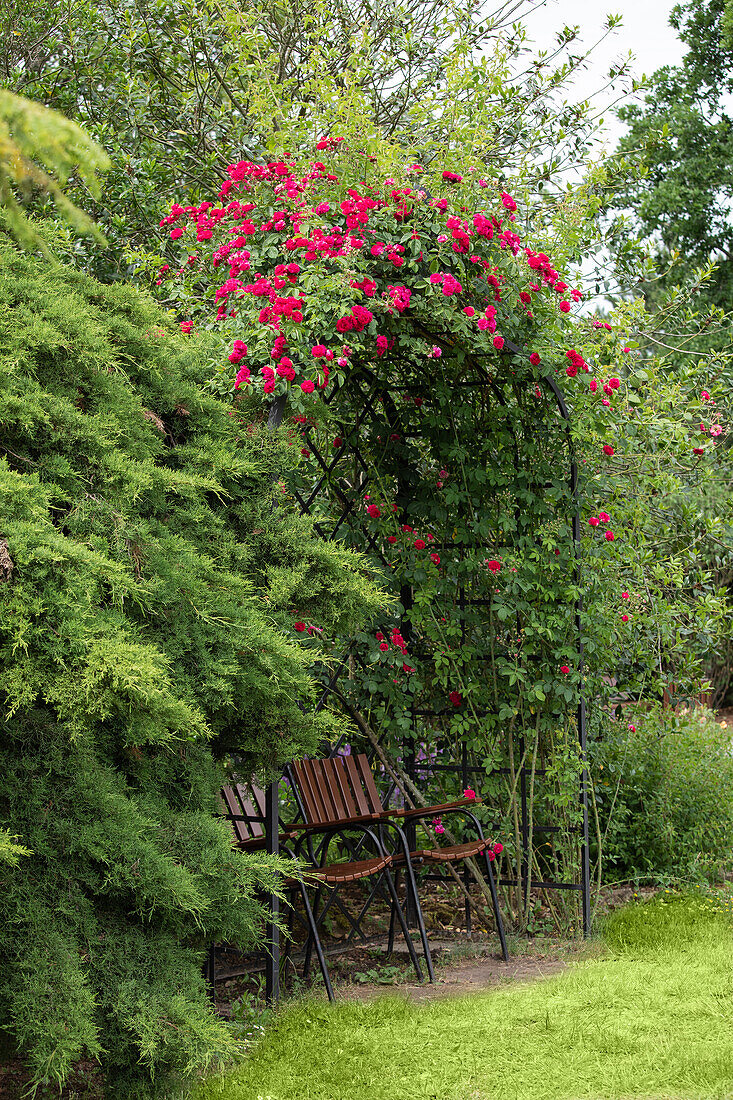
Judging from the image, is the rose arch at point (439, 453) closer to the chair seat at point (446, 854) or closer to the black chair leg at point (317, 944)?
the black chair leg at point (317, 944)

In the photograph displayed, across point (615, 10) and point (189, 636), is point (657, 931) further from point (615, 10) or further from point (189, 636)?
point (615, 10)

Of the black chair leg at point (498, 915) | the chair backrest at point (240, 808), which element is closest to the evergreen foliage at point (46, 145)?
the chair backrest at point (240, 808)

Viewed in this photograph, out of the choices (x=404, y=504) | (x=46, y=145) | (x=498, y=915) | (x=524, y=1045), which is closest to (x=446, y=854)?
(x=498, y=915)

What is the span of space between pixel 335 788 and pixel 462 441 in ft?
5.66

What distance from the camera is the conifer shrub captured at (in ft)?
7.35

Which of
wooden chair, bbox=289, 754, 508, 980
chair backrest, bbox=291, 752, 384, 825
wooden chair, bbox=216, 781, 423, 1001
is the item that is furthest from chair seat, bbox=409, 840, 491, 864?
chair backrest, bbox=291, 752, 384, 825

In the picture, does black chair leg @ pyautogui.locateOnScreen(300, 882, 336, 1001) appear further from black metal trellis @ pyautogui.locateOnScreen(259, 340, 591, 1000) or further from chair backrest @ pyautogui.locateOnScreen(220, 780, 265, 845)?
black metal trellis @ pyautogui.locateOnScreen(259, 340, 591, 1000)

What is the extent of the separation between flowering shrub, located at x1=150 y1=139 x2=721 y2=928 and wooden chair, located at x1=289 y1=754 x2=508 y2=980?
0.38m

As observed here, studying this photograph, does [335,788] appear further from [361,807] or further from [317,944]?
[317,944]

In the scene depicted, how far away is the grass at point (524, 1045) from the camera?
2.63 meters

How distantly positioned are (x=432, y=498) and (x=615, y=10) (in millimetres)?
2832

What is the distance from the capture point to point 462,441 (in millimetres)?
4820

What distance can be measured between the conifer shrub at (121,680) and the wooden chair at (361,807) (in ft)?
3.42

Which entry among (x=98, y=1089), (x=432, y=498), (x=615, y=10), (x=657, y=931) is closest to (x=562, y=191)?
(x=615, y=10)
